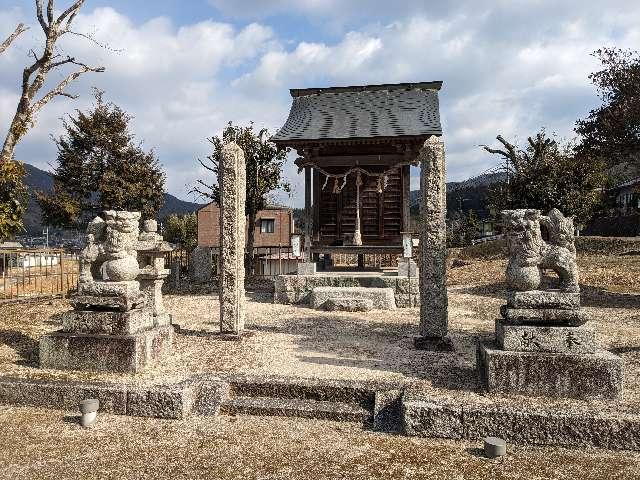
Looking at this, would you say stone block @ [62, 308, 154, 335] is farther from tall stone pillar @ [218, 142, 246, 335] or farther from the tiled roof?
the tiled roof

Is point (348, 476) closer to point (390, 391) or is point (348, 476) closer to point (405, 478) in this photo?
point (405, 478)

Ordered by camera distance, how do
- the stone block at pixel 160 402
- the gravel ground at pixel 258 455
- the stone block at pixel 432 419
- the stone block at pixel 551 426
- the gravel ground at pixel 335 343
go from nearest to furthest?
1. the gravel ground at pixel 258 455
2. the stone block at pixel 551 426
3. the stone block at pixel 432 419
4. the stone block at pixel 160 402
5. the gravel ground at pixel 335 343

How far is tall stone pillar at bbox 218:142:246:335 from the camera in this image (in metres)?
7.90

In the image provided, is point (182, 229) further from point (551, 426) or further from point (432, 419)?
point (551, 426)

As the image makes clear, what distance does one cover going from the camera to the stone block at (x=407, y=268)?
12.0 m

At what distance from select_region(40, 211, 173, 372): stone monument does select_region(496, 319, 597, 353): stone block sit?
15.6 ft

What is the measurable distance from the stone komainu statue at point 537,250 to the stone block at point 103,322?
5002mm

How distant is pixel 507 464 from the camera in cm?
385

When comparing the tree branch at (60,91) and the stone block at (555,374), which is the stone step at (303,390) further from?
the tree branch at (60,91)

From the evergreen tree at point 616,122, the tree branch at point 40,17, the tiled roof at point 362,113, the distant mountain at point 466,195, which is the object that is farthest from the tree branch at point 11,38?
the distant mountain at point 466,195

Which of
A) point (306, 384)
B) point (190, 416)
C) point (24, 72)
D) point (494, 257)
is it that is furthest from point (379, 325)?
point (494, 257)

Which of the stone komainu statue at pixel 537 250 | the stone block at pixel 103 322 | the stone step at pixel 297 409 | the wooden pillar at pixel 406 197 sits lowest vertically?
the stone step at pixel 297 409

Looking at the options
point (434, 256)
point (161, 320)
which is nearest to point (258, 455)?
point (161, 320)

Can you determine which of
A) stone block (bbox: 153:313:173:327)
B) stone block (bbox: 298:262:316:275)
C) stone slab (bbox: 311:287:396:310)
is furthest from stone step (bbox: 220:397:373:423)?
stone block (bbox: 298:262:316:275)
